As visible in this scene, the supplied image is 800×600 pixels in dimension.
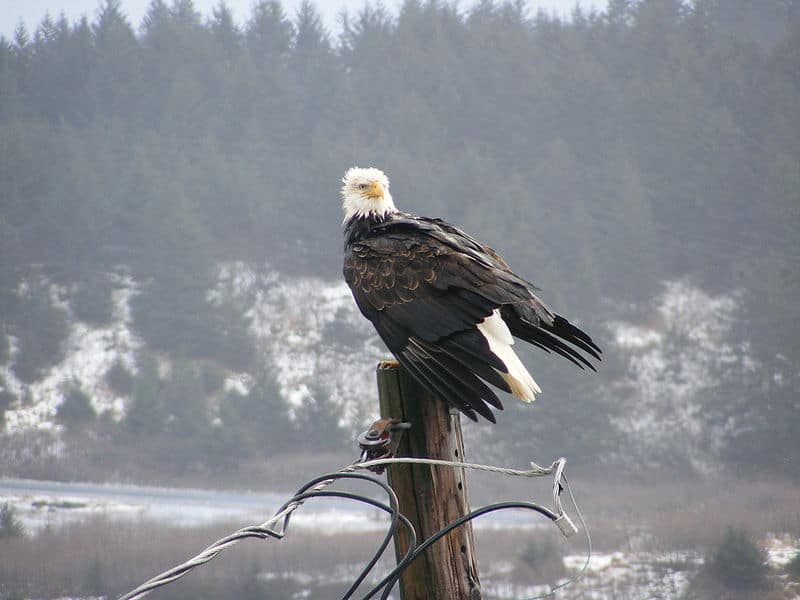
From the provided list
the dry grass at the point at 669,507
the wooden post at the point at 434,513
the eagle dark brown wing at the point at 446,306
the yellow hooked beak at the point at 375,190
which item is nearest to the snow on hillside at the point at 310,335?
the dry grass at the point at 669,507

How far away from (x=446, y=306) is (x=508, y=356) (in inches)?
21.8

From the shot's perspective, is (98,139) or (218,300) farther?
(98,139)

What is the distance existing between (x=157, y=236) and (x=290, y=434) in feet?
36.3

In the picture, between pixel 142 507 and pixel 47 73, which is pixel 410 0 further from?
pixel 142 507

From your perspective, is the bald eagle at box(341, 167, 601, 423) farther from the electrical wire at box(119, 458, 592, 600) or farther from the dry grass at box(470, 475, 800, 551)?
the dry grass at box(470, 475, 800, 551)

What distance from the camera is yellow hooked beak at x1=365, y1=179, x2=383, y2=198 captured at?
569 centimetres

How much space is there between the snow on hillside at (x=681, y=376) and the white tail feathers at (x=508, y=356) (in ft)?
86.1

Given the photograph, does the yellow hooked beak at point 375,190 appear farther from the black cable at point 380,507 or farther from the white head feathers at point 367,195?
the black cable at point 380,507

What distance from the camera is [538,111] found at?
38969 mm

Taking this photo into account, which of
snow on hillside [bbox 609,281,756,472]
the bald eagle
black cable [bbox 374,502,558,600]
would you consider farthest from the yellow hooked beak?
snow on hillside [bbox 609,281,756,472]

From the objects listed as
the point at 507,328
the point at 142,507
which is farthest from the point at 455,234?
the point at 142,507

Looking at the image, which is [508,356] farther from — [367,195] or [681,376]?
[681,376]

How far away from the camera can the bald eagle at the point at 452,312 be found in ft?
12.2

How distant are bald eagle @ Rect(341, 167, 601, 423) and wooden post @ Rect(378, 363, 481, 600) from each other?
24cm
